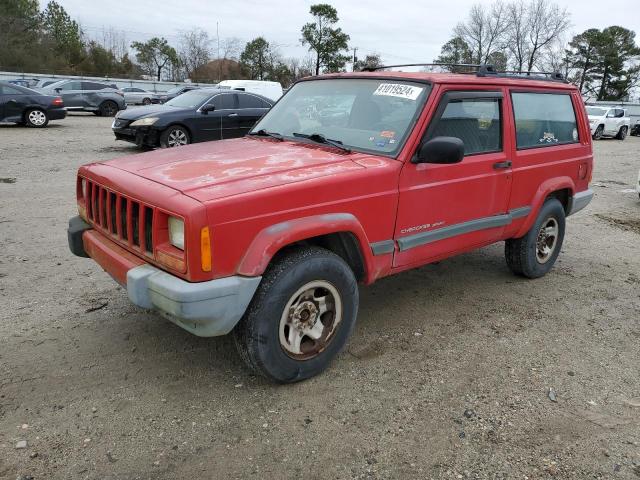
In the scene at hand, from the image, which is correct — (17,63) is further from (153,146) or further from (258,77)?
(153,146)

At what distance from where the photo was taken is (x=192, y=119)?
37.3ft

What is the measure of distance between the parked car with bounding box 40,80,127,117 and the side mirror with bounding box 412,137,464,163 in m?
23.0

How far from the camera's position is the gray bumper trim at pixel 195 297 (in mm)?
2576

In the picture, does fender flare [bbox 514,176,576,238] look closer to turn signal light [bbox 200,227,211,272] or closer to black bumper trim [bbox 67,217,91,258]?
turn signal light [bbox 200,227,211,272]

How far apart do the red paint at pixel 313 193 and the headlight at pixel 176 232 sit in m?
0.04

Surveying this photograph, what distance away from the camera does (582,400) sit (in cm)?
316

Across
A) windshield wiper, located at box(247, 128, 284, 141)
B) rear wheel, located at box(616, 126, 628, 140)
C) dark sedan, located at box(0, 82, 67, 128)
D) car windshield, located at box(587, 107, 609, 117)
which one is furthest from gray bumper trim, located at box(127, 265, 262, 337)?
rear wheel, located at box(616, 126, 628, 140)

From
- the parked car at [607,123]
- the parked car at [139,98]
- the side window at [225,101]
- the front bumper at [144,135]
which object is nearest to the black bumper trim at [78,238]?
the front bumper at [144,135]

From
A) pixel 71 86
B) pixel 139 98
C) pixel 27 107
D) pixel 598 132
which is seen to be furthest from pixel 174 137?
pixel 139 98

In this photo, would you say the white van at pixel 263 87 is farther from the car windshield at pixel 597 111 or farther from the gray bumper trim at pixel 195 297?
the gray bumper trim at pixel 195 297

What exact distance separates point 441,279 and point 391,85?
6.71 ft

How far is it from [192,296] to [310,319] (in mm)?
850

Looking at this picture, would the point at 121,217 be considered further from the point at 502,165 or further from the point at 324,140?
the point at 502,165

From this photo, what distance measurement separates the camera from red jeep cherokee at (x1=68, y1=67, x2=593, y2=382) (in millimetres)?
2689
